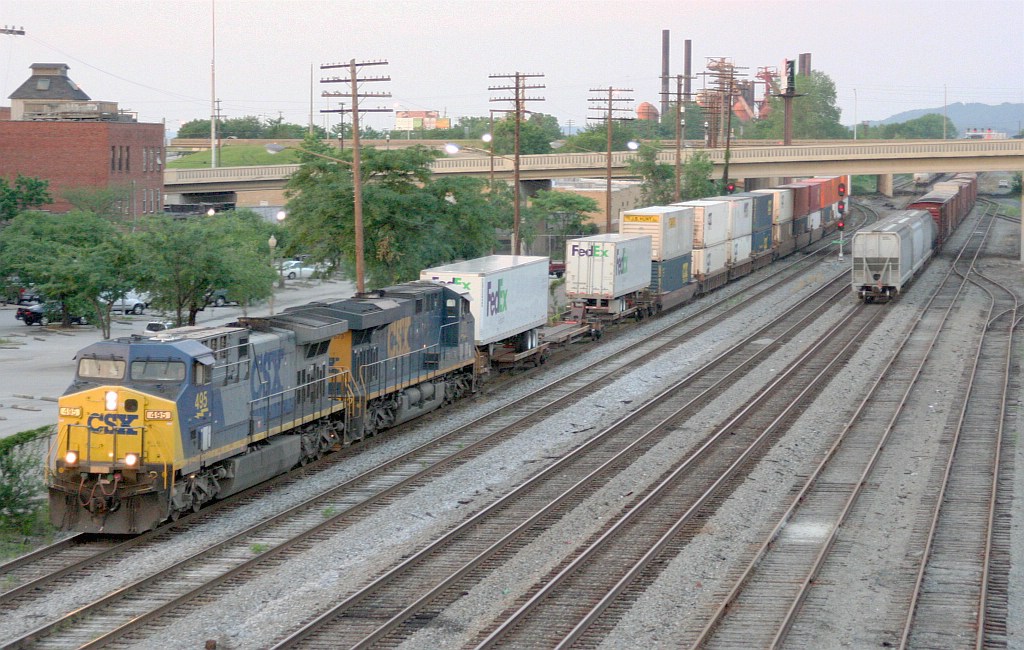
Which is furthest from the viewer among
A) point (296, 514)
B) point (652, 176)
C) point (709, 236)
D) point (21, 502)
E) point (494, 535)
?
point (652, 176)

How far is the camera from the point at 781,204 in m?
69.6

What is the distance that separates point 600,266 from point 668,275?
271 inches

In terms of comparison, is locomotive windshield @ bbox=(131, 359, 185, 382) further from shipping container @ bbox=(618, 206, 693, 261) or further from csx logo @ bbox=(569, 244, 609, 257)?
shipping container @ bbox=(618, 206, 693, 261)

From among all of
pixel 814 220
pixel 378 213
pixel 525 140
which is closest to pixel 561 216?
pixel 814 220

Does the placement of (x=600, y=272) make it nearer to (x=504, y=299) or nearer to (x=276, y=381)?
(x=504, y=299)

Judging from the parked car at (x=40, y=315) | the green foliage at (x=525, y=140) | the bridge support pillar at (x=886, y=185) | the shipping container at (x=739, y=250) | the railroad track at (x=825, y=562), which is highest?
the green foliage at (x=525, y=140)

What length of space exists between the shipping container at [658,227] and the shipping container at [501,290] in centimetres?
1121

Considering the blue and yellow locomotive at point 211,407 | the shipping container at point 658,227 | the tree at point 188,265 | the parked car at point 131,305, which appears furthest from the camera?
the parked car at point 131,305

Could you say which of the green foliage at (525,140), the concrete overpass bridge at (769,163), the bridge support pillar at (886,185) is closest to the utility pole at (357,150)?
the concrete overpass bridge at (769,163)

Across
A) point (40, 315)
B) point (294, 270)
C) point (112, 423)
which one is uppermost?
point (294, 270)

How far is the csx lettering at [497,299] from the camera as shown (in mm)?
32194

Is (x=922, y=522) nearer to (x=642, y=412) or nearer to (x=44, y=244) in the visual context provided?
(x=642, y=412)

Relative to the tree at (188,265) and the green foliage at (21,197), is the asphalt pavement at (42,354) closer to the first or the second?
the tree at (188,265)

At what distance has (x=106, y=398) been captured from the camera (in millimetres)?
18359
